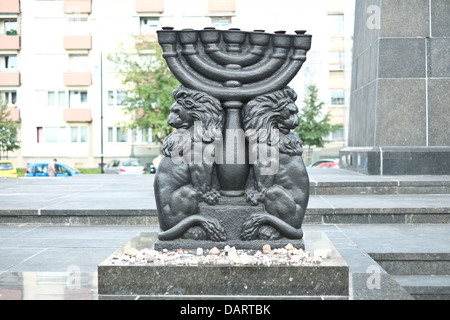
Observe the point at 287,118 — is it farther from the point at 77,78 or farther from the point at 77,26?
the point at 77,26

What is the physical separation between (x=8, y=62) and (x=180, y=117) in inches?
1702

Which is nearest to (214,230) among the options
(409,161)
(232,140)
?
(232,140)

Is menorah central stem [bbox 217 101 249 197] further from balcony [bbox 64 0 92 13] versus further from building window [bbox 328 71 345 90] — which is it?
balcony [bbox 64 0 92 13]

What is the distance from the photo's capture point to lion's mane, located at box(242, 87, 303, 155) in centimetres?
462

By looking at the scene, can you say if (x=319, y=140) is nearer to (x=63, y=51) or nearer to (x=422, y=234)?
(x=63, y=51)

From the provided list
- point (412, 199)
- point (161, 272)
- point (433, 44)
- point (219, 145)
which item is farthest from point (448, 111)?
point (161, 272)

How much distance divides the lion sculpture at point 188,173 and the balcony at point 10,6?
43.0 m

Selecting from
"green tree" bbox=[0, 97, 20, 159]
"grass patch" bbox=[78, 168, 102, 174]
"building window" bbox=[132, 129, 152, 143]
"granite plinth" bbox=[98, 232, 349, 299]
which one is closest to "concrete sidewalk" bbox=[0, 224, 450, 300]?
"granite plinth" bbox=[98, 232, 349, 299]

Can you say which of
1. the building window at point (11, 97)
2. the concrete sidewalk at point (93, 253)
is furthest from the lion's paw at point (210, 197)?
the building window at point (11, 97)

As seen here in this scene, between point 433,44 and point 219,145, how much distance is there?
8.63m

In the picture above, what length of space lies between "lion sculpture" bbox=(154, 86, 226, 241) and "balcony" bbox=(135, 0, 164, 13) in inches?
1580

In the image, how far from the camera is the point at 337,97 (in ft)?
142

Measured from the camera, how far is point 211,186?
4.71 metres

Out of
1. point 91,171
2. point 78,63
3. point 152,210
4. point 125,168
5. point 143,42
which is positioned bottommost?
point 91,171
